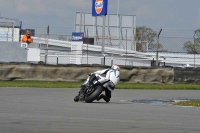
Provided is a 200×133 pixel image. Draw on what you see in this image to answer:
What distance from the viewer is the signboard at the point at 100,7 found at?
38.1 m

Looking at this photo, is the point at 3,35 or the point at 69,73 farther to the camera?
the point at 3,35

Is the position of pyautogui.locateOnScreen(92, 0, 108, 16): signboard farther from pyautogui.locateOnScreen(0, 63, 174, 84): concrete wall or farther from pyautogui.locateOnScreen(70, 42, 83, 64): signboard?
pyautogui.locateOnScreen(0, 63, 174, 84): concrete wall

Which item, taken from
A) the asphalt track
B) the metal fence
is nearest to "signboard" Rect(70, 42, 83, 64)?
the metal fence

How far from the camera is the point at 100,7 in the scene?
3862 cm

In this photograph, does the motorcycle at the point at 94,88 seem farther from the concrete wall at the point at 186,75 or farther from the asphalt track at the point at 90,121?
the concrete wall at the point at 186,75

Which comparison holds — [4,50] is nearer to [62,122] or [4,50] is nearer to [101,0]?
[101,0]

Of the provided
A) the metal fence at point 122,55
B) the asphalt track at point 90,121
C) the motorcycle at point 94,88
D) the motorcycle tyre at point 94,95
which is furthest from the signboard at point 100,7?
the asphalt track at point 90,121

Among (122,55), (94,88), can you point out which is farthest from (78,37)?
(94,88)

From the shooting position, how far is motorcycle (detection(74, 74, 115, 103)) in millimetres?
15969

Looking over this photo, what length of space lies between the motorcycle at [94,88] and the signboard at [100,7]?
2232 cm

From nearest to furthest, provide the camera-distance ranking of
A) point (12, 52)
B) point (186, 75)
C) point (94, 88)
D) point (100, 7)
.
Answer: point (94, 88) < point (186, 75) < point (12, 52) < point (100, 7)

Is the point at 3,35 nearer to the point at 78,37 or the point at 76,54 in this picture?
the point at 78,37

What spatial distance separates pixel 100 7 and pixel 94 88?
2302cm

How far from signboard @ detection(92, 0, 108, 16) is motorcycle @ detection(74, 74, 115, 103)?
2232 centimetres
